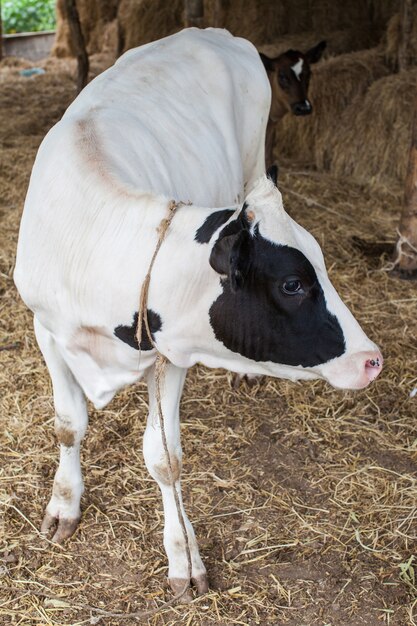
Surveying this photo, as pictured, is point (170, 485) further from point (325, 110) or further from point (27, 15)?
point (27, 15)

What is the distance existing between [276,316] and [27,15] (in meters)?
16.8

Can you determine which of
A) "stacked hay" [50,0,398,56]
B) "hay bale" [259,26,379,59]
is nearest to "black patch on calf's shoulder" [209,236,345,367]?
"hay bale" [259,26,379,59]

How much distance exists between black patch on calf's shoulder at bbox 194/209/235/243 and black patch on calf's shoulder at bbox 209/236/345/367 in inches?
5.5

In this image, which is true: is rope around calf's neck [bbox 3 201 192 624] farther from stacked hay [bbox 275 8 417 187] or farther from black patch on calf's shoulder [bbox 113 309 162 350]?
stacked hay [bbox 275 8 417 187]

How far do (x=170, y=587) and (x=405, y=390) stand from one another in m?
1.98

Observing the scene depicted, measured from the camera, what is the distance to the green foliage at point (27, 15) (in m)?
17.3

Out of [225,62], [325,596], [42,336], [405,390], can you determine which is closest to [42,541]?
[42,336]

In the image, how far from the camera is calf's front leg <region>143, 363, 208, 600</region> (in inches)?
128

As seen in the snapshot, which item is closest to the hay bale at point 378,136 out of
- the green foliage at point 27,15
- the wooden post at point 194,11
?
the wooden post at point 194,11

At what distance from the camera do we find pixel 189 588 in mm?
3242

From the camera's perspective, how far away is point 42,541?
3514 mm

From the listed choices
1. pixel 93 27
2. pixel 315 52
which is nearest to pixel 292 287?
pixel 315 52

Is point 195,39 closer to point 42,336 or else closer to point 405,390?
point 42,336

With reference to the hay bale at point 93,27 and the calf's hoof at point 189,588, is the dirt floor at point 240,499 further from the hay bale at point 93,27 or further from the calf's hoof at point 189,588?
the hay bale at point 93,27
